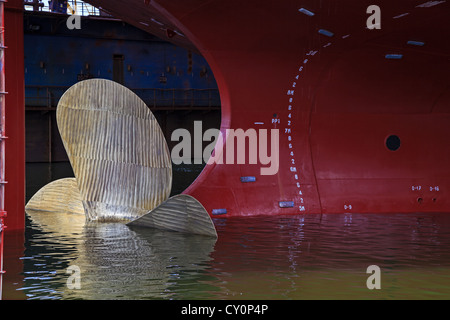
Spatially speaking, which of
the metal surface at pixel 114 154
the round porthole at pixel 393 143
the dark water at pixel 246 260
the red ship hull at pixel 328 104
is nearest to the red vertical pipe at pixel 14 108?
the dark water at pixel 246 260

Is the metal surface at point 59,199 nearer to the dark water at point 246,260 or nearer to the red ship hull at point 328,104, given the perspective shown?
the dark water at point 246,260

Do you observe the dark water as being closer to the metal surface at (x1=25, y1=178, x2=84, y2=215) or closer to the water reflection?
the water reflection

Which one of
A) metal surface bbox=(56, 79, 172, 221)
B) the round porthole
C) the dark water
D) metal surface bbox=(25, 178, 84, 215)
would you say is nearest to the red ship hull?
the round porthole

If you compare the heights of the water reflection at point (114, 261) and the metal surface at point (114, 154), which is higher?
the metal surface at point (114, 154)

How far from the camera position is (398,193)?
33.6 ft

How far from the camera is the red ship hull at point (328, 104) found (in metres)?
9.65

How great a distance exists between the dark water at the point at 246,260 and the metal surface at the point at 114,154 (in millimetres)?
415

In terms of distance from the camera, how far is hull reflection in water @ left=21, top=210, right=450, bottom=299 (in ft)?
18.6

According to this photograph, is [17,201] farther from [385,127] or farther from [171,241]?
[385,127]

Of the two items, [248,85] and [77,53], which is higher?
[77,53]

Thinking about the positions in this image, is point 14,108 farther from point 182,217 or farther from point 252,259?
point 252,259

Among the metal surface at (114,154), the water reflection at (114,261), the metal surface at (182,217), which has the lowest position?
the water reflection at (114,261)

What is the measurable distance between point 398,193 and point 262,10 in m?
3.70
